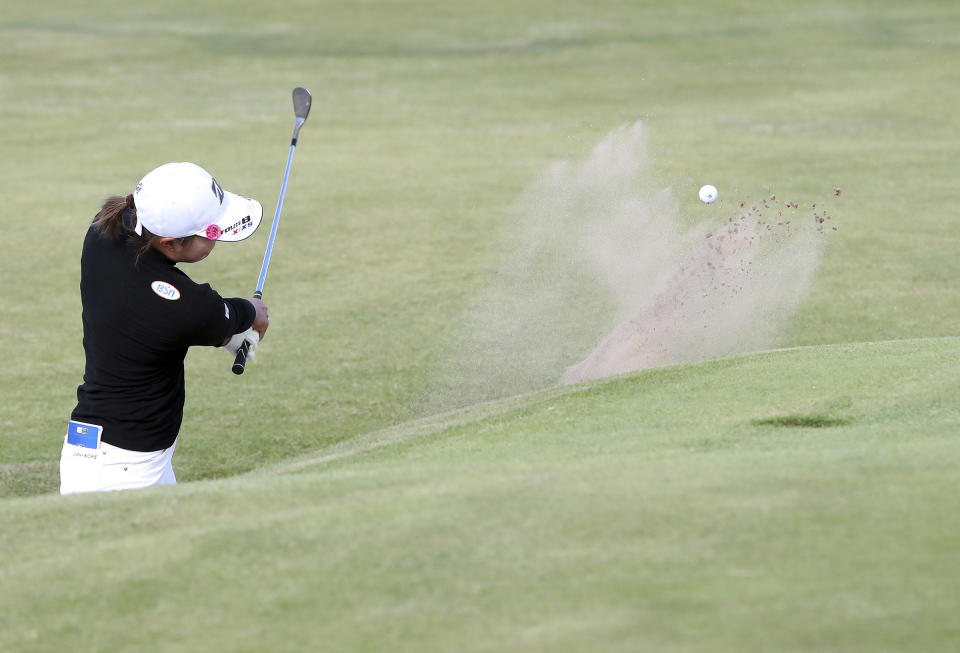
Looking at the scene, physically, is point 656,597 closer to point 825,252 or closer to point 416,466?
point 416,466

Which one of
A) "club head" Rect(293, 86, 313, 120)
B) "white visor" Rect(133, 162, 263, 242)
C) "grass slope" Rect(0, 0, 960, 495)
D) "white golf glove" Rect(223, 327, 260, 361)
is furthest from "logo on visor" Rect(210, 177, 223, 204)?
"club head" Rect(293, 86, 313, 120)

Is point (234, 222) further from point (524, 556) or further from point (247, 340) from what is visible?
point (524, 556)

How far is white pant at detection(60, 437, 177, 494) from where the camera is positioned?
5254 millimetres

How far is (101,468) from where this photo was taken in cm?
526

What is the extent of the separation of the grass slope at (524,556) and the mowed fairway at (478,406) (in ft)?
0.04

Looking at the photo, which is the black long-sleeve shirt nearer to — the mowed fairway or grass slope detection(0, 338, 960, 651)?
the mowed fairway

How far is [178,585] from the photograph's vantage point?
373 centimetres

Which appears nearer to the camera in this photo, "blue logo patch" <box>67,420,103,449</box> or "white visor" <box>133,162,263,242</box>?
"white visor" <box>133,162,263,242</box>

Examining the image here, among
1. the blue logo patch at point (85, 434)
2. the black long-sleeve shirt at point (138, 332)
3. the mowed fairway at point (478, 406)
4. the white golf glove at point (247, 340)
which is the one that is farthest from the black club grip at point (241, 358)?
the blue logo patch at point (85, 434)

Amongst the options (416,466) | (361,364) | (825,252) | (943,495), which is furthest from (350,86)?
(943,495)

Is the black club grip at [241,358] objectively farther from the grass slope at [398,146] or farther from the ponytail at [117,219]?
the grass slope at [398,146]

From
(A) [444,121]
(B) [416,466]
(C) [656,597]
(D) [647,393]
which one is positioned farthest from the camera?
(A) [444,121]

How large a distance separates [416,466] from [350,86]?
15775mm

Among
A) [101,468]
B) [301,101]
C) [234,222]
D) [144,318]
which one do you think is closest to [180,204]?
[234,222]
